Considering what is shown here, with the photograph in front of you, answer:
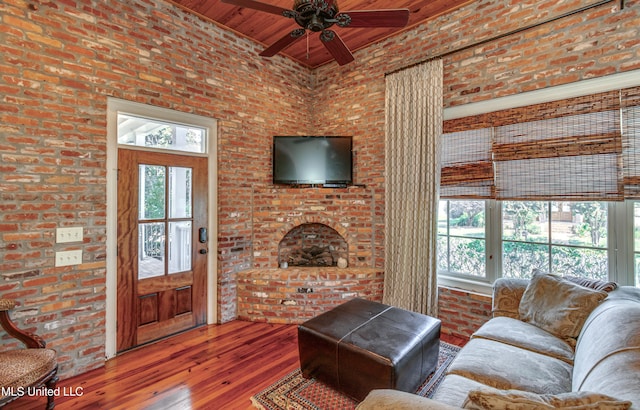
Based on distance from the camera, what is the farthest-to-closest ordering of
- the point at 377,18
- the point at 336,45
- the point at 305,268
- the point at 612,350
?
the point at 305,268 < the point at 336,45 < the point at 377,18 < the point at 612,350

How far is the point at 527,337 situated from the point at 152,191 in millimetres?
3509

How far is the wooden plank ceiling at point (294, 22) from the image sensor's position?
2990mm

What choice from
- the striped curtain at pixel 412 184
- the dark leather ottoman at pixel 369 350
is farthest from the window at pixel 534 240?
the dark leather ottoman at pixel 369 350

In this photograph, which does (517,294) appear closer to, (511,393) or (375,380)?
→ (375,380)

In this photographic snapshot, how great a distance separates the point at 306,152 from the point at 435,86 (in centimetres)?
176

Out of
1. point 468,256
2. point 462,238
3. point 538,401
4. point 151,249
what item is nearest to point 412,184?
point 462,238

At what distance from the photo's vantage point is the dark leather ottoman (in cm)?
183

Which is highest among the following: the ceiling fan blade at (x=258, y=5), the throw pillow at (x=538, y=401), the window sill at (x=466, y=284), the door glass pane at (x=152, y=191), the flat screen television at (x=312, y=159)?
the ceiling fan blade at (x=258, y=5)

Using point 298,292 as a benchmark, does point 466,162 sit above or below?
above

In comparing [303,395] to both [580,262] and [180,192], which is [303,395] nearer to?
[180,192]

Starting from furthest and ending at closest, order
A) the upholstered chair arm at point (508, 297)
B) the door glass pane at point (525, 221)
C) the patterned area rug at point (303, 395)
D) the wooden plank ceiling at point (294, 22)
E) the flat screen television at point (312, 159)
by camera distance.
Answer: the flat screen television at point (312, 159)
the wooden plank ceiling at point (294, 22)
the door glass pane at point (525, 221)
the upholstered chair arm at point (508, 297)
the patterned area rug at point (303, 395)

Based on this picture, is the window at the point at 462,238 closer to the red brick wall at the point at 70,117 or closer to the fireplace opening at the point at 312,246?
the fireplace opening at the point at 312,246

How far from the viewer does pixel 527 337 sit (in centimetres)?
201

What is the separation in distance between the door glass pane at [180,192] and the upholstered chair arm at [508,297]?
3.20m
